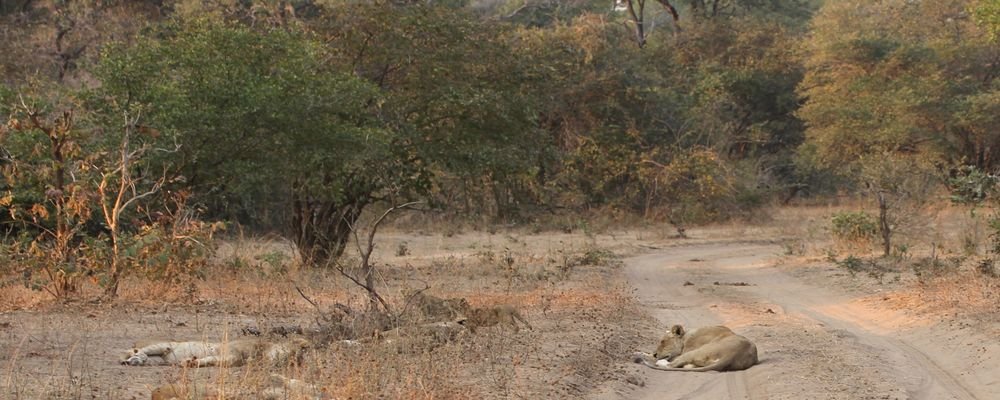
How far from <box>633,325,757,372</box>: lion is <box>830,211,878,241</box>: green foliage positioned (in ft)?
37.5

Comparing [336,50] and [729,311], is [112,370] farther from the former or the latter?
[336,50]

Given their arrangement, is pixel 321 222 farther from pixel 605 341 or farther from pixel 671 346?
pixel 671 346

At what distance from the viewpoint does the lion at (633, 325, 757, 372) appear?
9062 millimetres

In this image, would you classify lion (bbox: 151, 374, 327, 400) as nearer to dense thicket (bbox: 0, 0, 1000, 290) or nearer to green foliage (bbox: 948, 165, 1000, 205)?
dense thicket (bbox: 0, 0, 1000, 290)

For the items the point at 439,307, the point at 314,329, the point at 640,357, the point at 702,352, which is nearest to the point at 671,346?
the point at 640,357

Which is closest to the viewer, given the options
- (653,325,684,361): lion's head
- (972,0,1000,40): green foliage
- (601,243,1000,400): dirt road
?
(601,243,1000,400): dirt road

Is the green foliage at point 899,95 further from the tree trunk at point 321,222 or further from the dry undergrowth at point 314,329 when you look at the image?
the dry undergrowth at point 314,329

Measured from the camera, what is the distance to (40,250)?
11164 mm

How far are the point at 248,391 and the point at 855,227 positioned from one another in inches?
632

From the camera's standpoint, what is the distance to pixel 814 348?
33.0ft

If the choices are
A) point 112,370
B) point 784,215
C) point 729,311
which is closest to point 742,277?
point 729,311

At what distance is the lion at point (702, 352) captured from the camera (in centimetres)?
906

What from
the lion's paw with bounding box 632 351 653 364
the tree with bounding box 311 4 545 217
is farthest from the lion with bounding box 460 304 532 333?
the tree with bounding box 311 4 545 217

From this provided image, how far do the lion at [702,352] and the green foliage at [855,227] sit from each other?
11417mm
